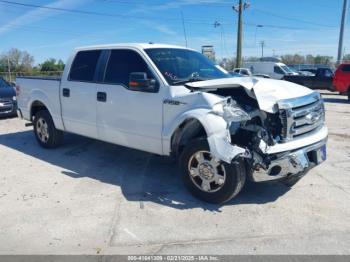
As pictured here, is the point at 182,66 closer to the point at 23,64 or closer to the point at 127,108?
the point at 127,108

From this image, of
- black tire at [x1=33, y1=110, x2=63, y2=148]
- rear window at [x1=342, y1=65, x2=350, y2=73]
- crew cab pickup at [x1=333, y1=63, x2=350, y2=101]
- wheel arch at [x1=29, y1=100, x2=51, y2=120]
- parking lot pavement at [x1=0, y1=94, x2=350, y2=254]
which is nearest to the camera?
parking lot pavement at [x1=0, y1=94, x2=350, y2=254]

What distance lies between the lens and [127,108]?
198 inches

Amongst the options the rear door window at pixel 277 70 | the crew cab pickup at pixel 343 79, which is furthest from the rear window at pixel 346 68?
the rear door window at pixel 277 70

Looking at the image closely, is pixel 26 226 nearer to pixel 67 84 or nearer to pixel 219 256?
pixel 219 256

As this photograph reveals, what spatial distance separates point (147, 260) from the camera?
3.13 meters

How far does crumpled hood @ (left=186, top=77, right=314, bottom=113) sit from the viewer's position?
3.84 m

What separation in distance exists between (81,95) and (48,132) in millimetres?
1558

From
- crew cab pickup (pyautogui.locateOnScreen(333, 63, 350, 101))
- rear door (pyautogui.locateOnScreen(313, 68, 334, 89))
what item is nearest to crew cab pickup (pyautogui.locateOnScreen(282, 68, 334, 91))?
rear door (pyautogui.locateOnScreen(313, 68, 334, 89))

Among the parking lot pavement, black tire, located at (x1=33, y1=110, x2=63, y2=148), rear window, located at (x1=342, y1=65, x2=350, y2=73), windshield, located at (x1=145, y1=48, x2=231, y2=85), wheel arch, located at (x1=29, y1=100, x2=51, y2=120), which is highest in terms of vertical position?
windshield, located at (x1=145, y1=48, x2=231, y2=85)

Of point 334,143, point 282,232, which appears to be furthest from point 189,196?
point 334,143

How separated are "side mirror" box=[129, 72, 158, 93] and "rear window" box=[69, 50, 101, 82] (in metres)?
1.28

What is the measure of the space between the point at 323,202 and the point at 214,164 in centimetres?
150

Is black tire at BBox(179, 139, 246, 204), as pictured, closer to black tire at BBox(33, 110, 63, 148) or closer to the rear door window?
black tire at BBox(33, 110, 63, 148)

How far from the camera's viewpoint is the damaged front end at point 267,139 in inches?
149
